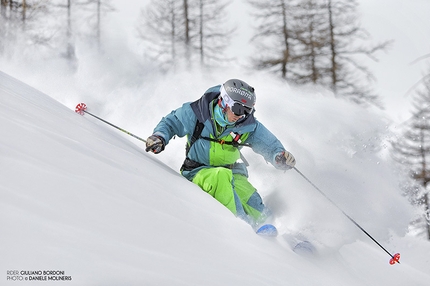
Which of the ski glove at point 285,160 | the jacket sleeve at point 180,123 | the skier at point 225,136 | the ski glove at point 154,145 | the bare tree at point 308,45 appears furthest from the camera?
the bare tree at point 308,45

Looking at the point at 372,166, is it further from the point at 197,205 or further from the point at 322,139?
the point at 197,205

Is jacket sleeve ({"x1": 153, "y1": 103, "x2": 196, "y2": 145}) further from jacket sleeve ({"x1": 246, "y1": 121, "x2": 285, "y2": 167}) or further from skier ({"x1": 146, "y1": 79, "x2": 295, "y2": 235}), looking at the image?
jacket sleeve ({"x1": 246, "y1": 121, "x2": 285, "y2": 167})

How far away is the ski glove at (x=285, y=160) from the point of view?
4.22 m

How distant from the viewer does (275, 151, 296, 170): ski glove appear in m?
4.22

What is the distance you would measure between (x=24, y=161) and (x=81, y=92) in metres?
10.7

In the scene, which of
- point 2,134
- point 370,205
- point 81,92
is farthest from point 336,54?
point 2,134

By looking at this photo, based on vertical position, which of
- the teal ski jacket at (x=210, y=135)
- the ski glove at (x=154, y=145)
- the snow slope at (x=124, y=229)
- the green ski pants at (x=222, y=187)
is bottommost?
the snow slope at (x=124, y=229)

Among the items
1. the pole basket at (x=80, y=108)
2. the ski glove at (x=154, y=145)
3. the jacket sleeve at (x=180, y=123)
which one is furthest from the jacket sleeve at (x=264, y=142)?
the pole basket at (x=80, y=108)

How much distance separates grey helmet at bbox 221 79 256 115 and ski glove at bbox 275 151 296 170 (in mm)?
660

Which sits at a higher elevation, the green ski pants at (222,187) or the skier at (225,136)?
the skier at (225,136)

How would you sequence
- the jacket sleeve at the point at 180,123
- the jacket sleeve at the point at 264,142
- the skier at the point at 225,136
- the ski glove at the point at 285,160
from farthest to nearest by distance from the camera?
the jacket sleeve at the point at 264,142 → the jacket sleeve at the point at 180,123 → the ski glove at the point at 285,160 → the skier at the point at 225,136

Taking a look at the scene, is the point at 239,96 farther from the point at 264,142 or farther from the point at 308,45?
the point at 308,45

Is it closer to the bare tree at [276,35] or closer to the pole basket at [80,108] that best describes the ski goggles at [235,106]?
the pole basket at [80,108]

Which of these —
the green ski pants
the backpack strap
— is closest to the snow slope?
the green ski pants
